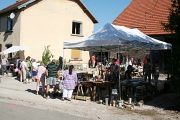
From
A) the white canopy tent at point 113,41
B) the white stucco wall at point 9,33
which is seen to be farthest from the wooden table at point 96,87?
the white stucco wall at point 9,33

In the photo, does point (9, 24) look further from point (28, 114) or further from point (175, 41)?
point (175, 41)

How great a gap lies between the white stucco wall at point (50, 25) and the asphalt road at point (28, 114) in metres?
13.1

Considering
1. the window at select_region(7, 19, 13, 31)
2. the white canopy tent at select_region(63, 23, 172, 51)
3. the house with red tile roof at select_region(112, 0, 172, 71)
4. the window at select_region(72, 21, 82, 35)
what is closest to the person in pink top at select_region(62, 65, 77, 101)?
the white canopy tent at select_region(63, 23, 172, 51)

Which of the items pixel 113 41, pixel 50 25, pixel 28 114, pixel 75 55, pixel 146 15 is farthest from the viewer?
pixel 75 55

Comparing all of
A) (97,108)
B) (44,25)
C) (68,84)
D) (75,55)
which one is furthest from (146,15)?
(97,108)

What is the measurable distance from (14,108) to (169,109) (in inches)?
206

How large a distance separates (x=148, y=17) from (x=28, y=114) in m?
16.0

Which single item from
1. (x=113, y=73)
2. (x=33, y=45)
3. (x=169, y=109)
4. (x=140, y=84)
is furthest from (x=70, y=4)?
(x=169, y=109)

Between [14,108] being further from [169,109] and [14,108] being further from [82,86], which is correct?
[169,109]

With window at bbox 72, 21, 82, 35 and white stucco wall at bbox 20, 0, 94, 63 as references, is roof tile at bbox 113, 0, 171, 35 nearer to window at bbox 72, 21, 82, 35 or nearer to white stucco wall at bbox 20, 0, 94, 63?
window at bbox 72, 21, 82, 35

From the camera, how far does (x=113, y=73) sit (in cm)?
1080

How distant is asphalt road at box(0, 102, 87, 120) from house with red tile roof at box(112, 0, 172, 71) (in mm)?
12794

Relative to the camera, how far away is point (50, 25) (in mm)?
22328

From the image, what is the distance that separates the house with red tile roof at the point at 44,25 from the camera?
67.0 feet
